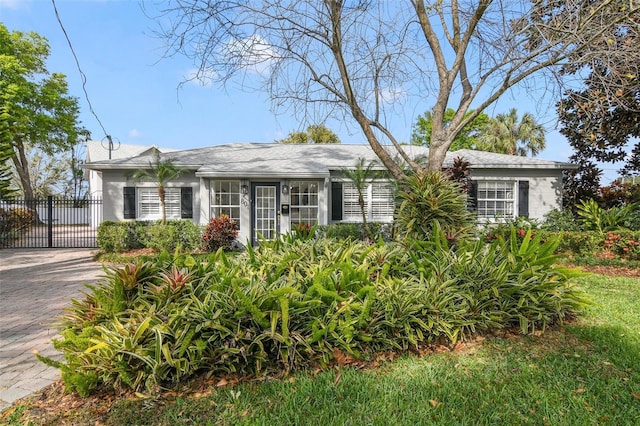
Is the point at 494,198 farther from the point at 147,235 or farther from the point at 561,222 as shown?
the point at 147,235

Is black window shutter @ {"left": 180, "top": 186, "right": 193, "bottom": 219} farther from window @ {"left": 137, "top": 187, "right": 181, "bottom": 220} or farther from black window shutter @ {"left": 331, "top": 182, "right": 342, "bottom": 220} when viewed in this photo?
black window shutter @ {"left": 331, "top": 182, "right": 342, "bottom": 220}

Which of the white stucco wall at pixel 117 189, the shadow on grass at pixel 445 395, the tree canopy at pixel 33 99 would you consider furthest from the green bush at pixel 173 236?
the tree canopy at pixel 33 99

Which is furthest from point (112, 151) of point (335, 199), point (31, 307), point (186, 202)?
point (31, 307)

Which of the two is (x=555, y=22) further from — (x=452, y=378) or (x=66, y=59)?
(x=66, y=59)

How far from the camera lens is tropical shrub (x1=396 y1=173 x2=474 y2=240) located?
18.1ft

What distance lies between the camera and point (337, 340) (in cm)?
317

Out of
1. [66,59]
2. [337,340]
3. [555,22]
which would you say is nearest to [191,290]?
[337,340]

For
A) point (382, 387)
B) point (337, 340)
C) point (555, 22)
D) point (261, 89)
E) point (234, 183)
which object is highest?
point (555, 22)

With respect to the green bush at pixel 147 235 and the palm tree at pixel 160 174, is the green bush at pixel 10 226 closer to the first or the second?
the green bush at pixel 147 235

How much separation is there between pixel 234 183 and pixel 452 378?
33.1 ft

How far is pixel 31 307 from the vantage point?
5469 millimetres

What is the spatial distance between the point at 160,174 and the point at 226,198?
2.21 m

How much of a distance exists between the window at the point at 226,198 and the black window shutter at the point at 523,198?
9885 millimetres

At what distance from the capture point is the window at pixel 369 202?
12031mm
